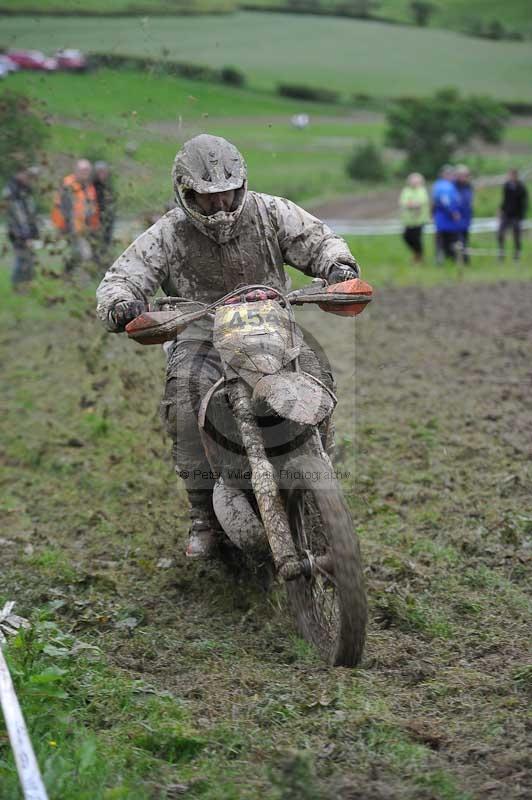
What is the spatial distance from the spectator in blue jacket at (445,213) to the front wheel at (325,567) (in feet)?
50.7

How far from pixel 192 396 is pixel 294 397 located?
92 centimetres

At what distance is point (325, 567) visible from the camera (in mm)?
5266

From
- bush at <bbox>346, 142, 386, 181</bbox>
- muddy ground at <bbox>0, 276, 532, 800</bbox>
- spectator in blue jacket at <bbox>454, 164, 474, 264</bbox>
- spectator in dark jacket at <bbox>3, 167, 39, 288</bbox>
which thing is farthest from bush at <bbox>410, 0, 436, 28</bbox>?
muddy ground at <bbox>0, 276, 532, 800</bbox>

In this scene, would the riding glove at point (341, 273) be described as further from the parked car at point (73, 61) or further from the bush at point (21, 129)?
the bush at point (21, 129)

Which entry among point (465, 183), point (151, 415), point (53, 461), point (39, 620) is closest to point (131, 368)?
point (151, 415)

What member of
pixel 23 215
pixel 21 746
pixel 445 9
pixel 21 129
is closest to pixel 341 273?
pixel 21 746

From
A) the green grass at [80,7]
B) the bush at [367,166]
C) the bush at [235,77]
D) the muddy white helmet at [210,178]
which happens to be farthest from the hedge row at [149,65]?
the bush at [235,77]

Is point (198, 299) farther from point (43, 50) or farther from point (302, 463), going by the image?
point (43, 50)

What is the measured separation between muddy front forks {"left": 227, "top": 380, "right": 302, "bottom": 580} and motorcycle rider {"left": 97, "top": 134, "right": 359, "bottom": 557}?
50 cm

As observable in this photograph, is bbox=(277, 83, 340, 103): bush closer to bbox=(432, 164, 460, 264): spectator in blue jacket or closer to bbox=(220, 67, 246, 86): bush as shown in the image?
bbox=(220, 67, 246, 86): bush

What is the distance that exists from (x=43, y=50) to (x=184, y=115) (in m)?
3.26

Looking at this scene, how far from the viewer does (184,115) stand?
367 inches

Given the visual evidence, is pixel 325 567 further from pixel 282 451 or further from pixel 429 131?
pixel 429 131

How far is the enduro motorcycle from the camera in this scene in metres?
5.13
